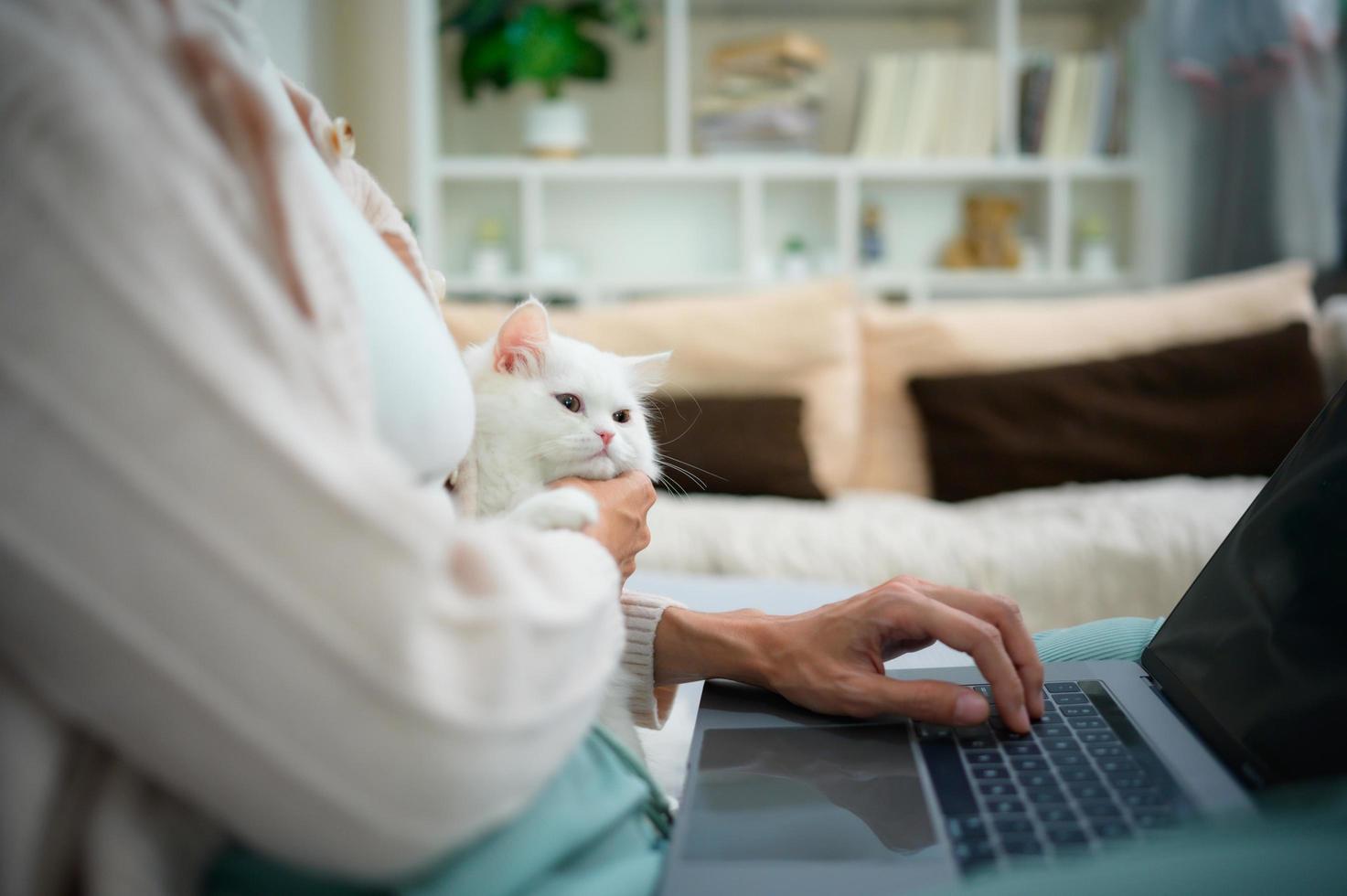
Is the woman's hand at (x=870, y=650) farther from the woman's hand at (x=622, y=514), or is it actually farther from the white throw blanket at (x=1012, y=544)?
the white throw blanket at (x=1012, y=544)

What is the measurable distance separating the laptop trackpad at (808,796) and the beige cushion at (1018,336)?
150cm

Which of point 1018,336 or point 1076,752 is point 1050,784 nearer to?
point 1076,752

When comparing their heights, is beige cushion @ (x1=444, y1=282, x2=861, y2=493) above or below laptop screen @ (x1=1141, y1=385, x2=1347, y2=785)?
below

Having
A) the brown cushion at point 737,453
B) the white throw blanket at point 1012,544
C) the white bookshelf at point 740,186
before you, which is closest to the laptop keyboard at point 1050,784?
the white throw blanket at point 1012,544

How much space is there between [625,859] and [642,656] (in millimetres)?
248

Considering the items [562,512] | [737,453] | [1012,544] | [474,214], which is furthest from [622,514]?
[474,214]

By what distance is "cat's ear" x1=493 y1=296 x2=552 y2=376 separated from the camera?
919 mm

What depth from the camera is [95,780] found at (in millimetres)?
414

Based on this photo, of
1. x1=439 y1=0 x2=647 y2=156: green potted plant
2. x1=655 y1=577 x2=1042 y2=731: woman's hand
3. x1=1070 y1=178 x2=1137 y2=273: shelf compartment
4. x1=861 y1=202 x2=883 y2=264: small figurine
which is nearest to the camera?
x1=655 y1=577 x2=1042 y2=731: woman's hand

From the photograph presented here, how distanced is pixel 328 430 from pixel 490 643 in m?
0.11

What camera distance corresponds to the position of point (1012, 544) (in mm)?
1667

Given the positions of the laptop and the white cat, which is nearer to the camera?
the laptop

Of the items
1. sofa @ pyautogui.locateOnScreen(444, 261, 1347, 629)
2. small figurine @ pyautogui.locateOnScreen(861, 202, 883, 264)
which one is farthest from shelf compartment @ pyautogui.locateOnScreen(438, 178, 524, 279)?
small figurine @ pyautogui.locateOnScreen(861, 202, 883, 264)

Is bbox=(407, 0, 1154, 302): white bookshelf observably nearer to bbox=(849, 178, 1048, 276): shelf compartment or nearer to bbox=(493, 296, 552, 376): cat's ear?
bbox=(849, 178, 1048, 276): shelf compartment
